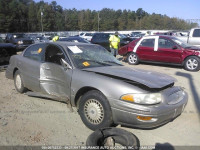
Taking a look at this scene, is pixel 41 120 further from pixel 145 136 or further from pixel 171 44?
pixel 171 44

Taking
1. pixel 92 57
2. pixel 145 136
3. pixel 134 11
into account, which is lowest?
pixel 145 136

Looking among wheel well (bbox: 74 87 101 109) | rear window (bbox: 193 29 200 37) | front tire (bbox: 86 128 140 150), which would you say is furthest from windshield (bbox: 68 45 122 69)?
rear window (bbox: 193 29 200 37)

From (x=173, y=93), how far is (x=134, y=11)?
117 m

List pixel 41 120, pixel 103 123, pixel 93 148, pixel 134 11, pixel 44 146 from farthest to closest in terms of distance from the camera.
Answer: pixel 134 11, pixel 41 120, pixel 103 123, pixel 44 146, pixel 93 148

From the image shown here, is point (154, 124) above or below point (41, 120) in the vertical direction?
above

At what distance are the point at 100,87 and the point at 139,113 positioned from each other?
755 mm

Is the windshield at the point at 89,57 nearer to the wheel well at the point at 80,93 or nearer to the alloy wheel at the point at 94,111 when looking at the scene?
the wheel well at the point at 80,93

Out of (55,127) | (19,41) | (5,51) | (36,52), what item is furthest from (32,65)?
(19,41)

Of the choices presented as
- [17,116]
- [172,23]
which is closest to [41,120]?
[17,116]

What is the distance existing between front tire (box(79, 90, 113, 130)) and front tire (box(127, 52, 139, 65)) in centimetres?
729

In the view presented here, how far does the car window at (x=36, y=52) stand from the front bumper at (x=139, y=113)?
2299 mm

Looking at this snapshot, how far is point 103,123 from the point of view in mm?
3438

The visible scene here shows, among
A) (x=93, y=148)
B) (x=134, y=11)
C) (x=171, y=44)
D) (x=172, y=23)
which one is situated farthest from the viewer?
(x=134, y=11)

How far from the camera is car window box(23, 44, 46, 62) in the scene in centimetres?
482
